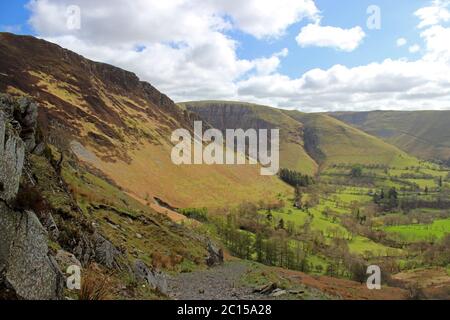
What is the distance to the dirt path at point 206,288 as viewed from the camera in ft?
93.0

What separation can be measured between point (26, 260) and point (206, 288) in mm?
21964

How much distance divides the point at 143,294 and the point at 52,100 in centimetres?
14522

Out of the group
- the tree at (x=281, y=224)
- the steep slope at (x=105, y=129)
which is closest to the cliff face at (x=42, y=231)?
the steep slope at (x=105, y=129)

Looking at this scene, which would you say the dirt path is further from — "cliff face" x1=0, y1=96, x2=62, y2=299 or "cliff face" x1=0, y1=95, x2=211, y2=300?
"cliff face" x1=0, y1=96, x2=62, y2=299

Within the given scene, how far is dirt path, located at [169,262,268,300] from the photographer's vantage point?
2836 cm

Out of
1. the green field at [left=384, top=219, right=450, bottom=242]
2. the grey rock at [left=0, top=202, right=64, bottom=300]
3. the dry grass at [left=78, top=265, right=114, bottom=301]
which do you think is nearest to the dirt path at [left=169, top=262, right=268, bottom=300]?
the dry grass at [left=78, top=265, right=114, bottom=301]

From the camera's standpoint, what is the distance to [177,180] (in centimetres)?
15662

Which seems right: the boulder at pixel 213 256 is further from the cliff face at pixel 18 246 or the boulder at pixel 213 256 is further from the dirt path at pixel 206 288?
the cliff face at pixel 18 246

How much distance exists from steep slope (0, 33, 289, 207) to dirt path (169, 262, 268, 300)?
88.3 m

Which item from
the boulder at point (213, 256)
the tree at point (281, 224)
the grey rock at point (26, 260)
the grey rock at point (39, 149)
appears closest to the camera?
the grey rock at point (26, 260)

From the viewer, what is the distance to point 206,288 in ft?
105

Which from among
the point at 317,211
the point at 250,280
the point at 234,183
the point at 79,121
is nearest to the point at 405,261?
the point at 317,211

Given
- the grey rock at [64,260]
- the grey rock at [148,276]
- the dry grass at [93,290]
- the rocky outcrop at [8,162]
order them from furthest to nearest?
the grey rock at [148,276] → the grey rock at [64,260] → the dry grass at [93,290] → the rocky outcrop at [8,162]

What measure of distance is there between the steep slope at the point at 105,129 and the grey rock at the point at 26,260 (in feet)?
368
